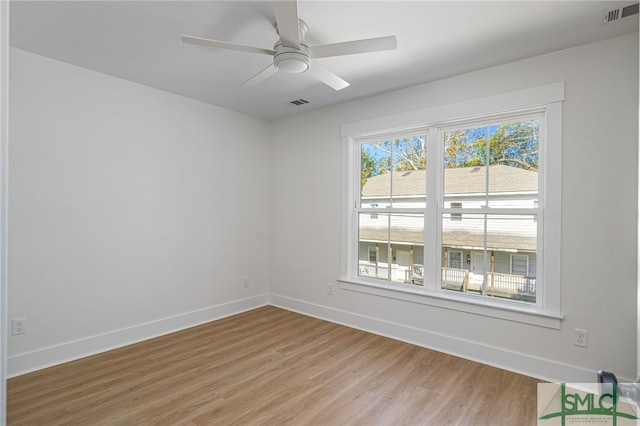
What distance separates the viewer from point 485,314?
301 centimetres

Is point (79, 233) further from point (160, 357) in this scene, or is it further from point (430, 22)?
point (430, 22)

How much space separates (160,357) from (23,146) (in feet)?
6.88

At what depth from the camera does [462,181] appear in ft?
10.7

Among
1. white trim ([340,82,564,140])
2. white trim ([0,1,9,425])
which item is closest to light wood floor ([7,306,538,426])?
white trim ([0,1,9,425])

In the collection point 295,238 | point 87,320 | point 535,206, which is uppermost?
point 535,206

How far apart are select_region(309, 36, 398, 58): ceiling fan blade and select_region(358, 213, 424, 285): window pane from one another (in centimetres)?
190

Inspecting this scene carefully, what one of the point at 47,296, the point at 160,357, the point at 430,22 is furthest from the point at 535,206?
the point at 47,296

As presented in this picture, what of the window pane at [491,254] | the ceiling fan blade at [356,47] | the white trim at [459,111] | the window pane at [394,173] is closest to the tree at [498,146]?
the white trim at [459,111]

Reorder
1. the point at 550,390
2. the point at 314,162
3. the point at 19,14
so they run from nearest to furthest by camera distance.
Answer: the point at 19,14, the point at 550,390, the point at 314,162

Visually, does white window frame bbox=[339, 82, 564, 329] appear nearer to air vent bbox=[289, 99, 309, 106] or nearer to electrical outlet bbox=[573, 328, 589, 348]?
electrical outlet bbox=[573, 328, 589, 348]

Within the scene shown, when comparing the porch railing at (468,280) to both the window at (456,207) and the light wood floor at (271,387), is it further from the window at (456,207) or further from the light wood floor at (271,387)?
the light wood floor at (271,387)

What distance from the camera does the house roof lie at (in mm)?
2975

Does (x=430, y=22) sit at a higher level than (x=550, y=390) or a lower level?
higher

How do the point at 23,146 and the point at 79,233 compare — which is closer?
Result: the point at 23,146
